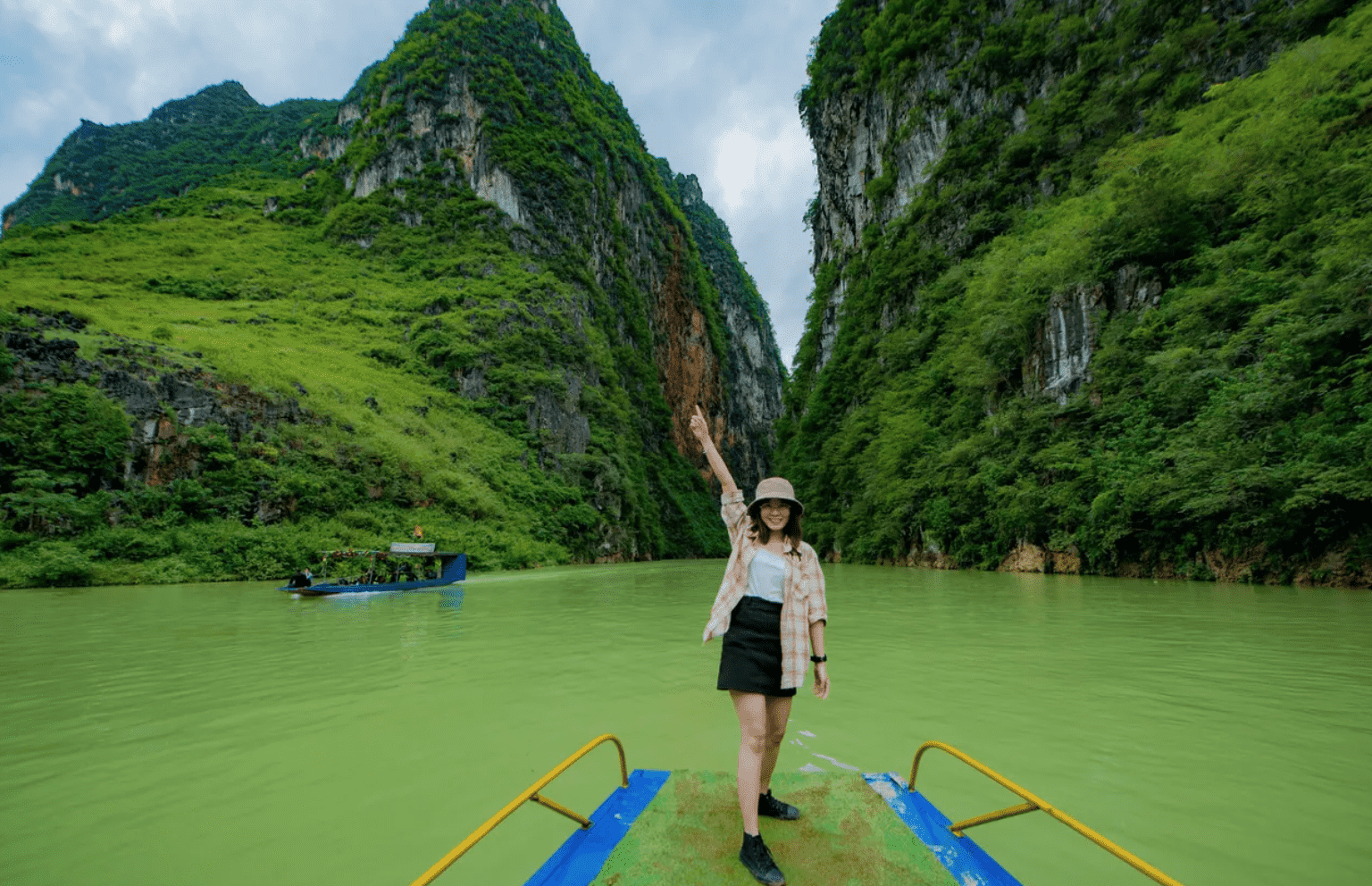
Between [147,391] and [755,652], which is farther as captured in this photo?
[147,391]

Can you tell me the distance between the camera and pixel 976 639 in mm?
7852

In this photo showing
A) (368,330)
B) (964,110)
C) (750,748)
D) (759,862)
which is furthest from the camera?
(368,330)

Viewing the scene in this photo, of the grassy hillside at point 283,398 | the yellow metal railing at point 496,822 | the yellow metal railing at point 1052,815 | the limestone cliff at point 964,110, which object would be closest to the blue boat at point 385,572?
the grassy hillside at point 283,398

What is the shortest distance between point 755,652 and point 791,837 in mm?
819

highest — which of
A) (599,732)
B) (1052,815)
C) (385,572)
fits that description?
(1052,815)

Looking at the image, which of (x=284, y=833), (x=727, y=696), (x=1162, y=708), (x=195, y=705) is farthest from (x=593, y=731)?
(x=1162, y=708)

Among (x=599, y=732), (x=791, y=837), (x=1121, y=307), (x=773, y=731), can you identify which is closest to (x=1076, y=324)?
(x=1121, y=307)

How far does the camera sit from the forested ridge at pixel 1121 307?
11789 millimetres

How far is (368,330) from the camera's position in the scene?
40.5m

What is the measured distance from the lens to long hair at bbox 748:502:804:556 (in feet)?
9.12

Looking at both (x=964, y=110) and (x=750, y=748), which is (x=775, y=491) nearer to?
(x=750, y=748)

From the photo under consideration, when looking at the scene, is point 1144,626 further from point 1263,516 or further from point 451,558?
point 451,558

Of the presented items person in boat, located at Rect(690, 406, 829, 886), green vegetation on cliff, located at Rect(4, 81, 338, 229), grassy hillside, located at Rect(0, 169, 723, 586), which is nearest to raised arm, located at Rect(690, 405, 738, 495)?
person in boat, located at Rect(690, 406, 829, 886)

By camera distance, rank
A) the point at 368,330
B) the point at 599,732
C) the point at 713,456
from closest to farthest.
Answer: the point at 713,456 → the point at 599,732 → the point at 368,330
